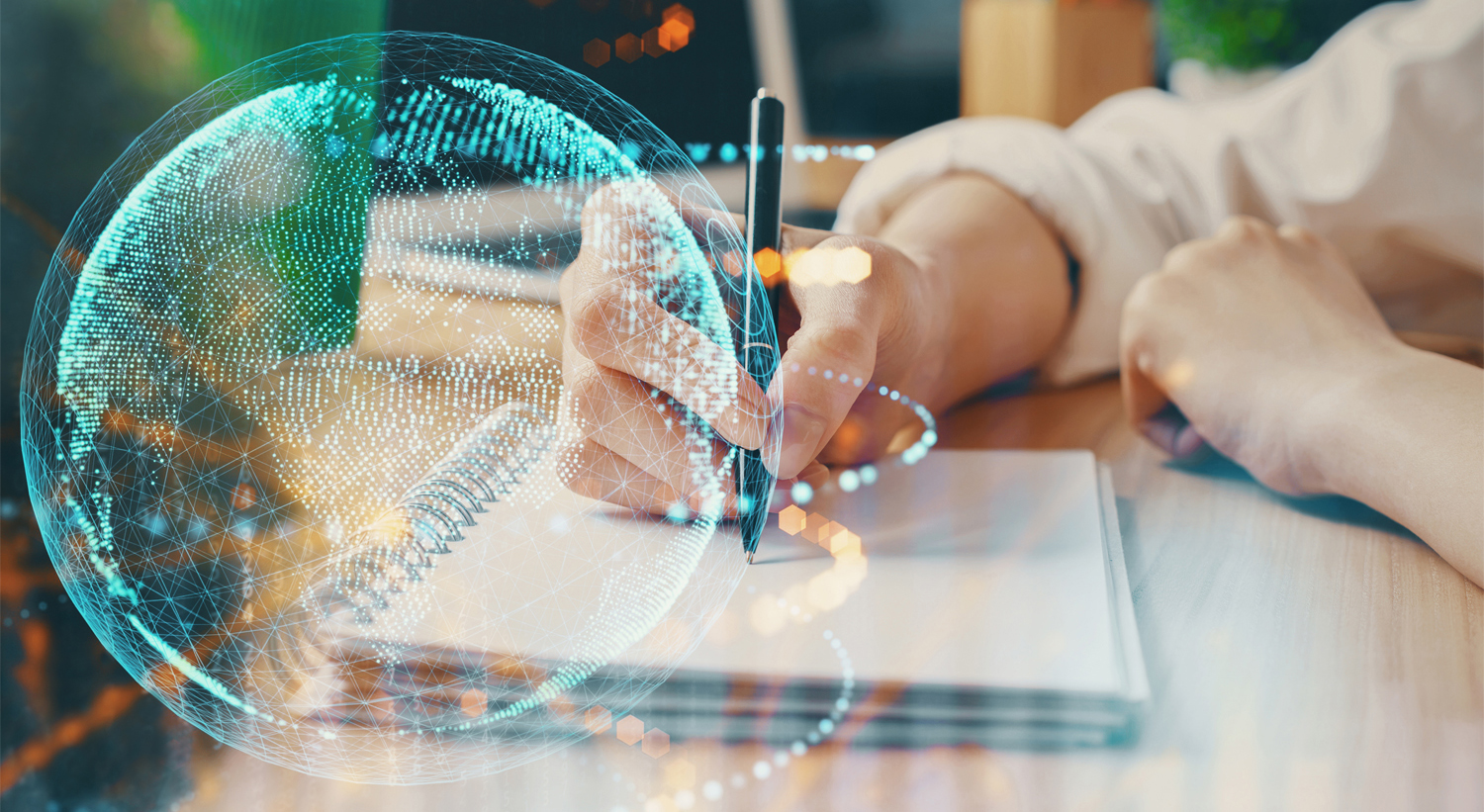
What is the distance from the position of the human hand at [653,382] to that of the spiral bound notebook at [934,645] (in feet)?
0.11

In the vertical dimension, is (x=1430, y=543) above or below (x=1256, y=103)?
below

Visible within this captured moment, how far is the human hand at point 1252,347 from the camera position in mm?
251

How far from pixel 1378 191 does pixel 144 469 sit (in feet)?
1.47

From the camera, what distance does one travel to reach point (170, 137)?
0.56 feet

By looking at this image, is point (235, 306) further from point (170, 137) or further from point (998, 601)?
point (998, 601)

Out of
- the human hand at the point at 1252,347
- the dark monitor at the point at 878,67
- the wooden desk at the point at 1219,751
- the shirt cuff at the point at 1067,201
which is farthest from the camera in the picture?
the dark monitor at the point at 878,67

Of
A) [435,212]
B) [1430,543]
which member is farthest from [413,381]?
[1430,543]

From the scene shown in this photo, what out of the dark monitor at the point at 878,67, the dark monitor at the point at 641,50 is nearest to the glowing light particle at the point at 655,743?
the dark monitor at the point at 641,50

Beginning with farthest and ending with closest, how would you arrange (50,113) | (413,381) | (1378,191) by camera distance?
(1378,191) → (50,113) → (413,381)

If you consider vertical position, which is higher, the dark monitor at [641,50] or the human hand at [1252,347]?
the dark monitor at [641,50]

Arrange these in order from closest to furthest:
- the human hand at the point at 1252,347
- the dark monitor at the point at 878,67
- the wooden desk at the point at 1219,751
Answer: the wooden desk at the point at 1219,751
the human hand at the point at 1252,347
the dark monitor at the point at 878,67

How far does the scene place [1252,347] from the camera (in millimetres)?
275

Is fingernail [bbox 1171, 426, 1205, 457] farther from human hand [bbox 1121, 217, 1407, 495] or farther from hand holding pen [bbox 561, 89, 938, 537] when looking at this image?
hand holding pen [bbox 561, 89, 938, 537]

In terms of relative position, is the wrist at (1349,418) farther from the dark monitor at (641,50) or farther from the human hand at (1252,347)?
the dark monitor at (641,50)
